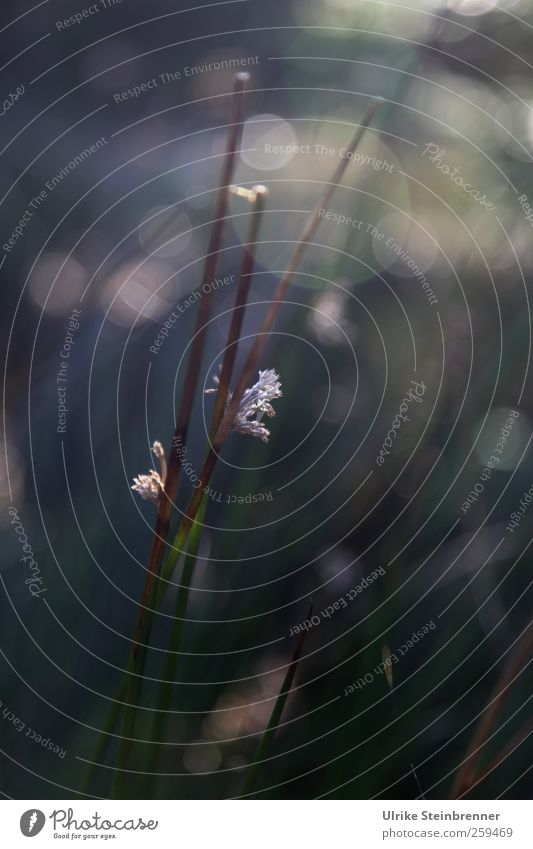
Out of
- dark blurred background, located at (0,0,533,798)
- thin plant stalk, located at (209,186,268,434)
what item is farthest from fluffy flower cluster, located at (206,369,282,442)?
dark blurred background, located at (0,0,533,798)

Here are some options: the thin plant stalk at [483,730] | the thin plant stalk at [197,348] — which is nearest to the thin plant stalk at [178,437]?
the thin plant stalk at [197,348]

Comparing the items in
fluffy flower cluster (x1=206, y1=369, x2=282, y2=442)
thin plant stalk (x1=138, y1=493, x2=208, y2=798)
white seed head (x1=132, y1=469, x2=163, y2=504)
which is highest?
fluffy flower cluster (x1=206, y1=369, x2=282, y2=442)

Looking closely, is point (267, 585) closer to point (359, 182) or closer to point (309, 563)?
point (309, 563)

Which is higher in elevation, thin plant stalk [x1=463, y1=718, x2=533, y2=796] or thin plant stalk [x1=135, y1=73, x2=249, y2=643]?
thin plant stalk [x1=135, y1=73, x2=249, y2=643]

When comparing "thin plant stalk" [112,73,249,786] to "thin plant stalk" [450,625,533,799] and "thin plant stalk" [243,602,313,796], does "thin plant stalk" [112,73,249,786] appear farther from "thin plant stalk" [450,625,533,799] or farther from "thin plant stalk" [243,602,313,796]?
"thin plant stalk" [450,625,533,799]

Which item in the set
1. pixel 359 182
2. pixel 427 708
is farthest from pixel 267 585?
pixel 359 182

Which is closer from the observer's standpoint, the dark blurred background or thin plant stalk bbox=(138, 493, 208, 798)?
thin plant stalk bbox=(138, 493, 208, 798)
